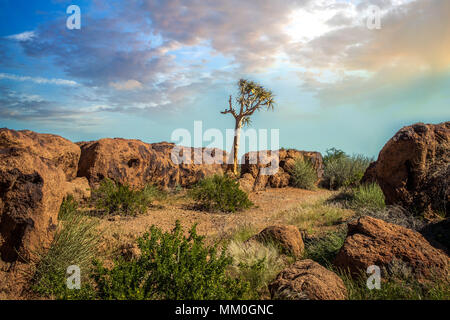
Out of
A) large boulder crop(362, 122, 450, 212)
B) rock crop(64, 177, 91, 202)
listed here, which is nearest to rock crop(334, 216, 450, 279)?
large boulder crop(362, 122, 450, 212)

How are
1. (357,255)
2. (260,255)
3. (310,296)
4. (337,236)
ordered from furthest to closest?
(337,236)
(260,255)
(357,255)
(310,296)

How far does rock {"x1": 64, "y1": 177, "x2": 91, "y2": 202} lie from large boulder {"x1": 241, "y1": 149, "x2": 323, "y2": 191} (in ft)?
26.6

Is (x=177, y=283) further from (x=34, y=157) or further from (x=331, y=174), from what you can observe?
(x=331, y=174)

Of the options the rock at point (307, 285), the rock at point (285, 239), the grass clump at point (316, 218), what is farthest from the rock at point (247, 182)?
the rock at point (307, 285)

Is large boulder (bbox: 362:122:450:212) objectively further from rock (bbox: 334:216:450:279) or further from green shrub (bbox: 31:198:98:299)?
green shrub (bbox: 31:198:98:299)

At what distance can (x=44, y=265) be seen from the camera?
13.1 ft

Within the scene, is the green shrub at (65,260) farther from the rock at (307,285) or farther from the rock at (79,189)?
the rock at (79,189)

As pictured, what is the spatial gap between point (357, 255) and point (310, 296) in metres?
1.19

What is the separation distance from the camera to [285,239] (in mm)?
5062

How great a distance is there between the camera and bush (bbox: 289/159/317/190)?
16.1 m

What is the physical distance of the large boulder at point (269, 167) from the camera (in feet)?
51.2

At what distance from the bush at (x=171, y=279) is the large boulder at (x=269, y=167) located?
439 inches

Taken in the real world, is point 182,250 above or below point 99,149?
below
